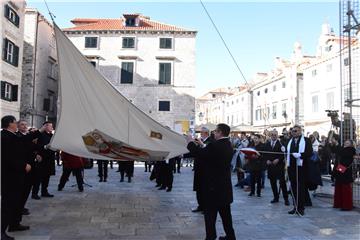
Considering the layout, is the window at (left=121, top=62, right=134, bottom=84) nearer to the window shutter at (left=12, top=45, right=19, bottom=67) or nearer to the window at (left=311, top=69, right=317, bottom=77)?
the window shutter at (left=12, top=45, right=19, bottom=67)

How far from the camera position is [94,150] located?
812cm

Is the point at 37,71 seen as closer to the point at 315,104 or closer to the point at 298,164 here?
the point at 315,104

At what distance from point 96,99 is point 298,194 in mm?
4830

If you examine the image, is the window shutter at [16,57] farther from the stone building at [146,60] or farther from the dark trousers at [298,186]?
the dark trousers at [298,186]

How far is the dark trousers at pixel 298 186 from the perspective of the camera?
26.1ft

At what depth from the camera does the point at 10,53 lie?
23.9m

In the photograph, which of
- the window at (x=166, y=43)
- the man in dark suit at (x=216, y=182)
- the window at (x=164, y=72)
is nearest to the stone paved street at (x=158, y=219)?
the man in dark suit at (x=216, y=182)

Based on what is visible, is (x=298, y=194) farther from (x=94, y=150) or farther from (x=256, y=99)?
(x=256, y=99)

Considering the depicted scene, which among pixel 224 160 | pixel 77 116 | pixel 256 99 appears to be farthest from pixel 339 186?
pixel 256 99

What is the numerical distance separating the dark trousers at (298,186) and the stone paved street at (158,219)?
307mm

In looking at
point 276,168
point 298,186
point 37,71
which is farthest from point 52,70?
point 298,186

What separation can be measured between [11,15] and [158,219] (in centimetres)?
2158

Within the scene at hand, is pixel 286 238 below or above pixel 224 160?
below

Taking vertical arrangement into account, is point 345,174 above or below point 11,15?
below
